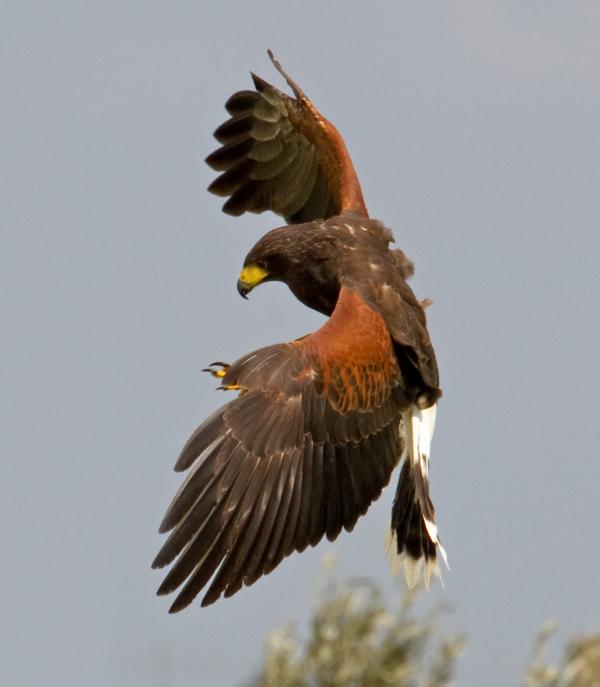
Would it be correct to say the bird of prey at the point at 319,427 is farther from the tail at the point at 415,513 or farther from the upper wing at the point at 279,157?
the upper wing at the point at 279,157

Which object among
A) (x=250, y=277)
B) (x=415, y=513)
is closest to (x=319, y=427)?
(x=415, y=513)

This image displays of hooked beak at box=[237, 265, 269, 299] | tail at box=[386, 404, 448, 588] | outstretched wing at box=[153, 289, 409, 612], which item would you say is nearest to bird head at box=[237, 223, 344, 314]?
hooked beak at box=[237, 265, 269, 299]

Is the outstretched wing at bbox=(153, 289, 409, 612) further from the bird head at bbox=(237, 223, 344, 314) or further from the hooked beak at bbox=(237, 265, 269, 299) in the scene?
the hooked beak at bbox=(237, 265, 269, 299)

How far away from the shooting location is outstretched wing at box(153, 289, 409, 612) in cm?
782

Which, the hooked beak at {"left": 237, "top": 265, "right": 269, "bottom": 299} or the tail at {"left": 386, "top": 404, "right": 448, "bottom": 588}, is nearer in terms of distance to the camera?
the tail at {"left": 386, "top": 404, "right": 448, "bottom": 588}

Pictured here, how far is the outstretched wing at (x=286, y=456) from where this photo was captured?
782 cm

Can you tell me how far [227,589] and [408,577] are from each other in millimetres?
2023

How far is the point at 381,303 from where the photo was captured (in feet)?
30.2

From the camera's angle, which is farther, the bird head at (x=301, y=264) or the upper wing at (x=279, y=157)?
the upper wing at (x=279, y=157)

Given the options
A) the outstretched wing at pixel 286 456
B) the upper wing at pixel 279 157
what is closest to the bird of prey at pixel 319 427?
the outstretched wing at pixel 286 456

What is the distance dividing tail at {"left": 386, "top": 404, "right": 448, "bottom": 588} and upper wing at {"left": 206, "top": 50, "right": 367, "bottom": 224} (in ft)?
7.30

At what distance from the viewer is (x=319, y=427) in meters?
8.46

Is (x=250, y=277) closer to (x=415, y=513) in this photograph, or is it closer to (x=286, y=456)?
(x=415, y=513)

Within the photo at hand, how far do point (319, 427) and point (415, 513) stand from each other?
138 centimetres
